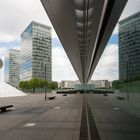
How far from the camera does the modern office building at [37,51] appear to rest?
13800cm

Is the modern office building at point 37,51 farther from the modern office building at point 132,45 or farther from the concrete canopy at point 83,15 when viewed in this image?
the modern office building at point 132,45

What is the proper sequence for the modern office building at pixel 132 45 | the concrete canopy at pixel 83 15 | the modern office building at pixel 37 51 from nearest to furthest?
the modern office building at pixel 132 45, the concrete canopy at pixel 83 15, the modern office building at pixel 37 51

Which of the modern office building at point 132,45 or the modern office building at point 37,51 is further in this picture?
the modern office building at point 37,51

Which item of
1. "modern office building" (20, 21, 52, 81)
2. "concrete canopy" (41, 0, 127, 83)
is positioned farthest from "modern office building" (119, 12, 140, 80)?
"modern office building" (20, 21, 52, 81)

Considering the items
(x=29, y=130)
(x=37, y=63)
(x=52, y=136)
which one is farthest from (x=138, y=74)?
(x=37, y=63)

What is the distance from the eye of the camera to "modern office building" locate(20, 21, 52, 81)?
138m

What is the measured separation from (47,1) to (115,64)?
4607mm

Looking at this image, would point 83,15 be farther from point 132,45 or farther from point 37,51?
point 37,51

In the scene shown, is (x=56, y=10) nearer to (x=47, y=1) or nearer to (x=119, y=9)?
(x=47, y=1)

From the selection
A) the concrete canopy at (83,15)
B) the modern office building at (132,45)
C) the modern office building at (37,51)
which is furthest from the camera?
the modern office building at (37,51)

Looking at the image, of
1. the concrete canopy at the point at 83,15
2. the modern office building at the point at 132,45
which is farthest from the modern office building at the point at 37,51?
the modern office building at the point at 132,45

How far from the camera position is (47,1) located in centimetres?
1301

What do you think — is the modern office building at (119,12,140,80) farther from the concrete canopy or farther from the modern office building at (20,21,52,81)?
the modern office building at (20,21,52,81)

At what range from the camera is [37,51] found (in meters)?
144
